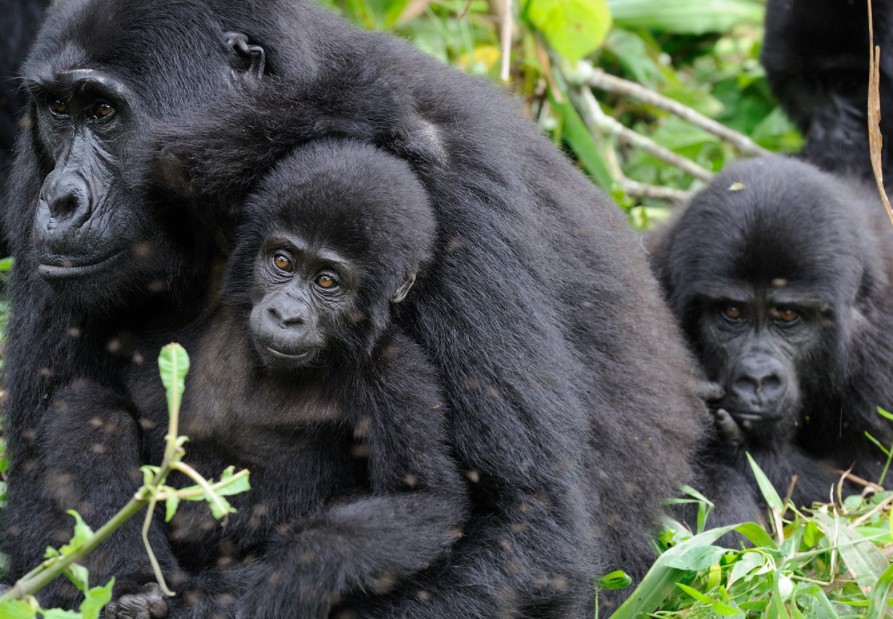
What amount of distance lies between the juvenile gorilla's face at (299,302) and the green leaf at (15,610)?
1071 mm

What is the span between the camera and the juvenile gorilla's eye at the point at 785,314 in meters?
5.21

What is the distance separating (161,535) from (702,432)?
213 centimetres

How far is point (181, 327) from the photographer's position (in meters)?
4.03

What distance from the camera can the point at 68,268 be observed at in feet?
12.2

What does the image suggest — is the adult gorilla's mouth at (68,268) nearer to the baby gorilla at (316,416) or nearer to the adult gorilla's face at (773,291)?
the baby gorilla at (316,416)

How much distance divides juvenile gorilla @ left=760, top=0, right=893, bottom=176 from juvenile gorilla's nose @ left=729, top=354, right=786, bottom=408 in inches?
87.1

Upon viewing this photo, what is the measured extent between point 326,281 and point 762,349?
2.30 meters

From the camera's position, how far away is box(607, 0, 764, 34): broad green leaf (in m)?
8.78

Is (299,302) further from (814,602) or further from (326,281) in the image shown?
(814,602)

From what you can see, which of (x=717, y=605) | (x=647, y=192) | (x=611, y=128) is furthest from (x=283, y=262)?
(x=611, y=128)

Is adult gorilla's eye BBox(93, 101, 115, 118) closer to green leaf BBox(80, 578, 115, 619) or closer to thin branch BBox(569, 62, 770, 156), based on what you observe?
green leaf BBox(80, 578, 115, 619)

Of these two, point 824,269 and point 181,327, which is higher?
point 824,269

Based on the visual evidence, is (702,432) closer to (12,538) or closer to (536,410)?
(536,410)

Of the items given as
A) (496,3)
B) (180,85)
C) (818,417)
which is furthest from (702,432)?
(496,3)
